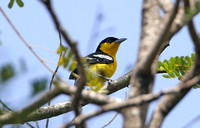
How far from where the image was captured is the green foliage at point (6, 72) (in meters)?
1.73

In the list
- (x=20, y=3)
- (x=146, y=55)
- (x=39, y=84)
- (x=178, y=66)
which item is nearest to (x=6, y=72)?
(x=39, y=84)

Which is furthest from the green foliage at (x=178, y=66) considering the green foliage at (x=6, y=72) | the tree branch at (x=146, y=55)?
the green foliage at (x=6, y=72)

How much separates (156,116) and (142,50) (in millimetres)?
455

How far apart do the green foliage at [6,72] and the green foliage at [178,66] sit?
2804mm

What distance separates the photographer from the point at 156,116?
207 cm

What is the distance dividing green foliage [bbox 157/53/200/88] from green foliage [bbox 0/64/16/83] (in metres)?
2.80

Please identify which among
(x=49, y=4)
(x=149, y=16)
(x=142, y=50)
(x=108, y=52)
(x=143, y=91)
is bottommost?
(x=108, y=52)

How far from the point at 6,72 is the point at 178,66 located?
293 cm

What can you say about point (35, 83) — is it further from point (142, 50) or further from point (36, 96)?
point (142, 50)

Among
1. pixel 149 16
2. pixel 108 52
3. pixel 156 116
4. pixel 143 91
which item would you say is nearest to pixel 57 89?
pixel 143 91

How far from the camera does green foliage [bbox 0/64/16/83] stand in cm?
173

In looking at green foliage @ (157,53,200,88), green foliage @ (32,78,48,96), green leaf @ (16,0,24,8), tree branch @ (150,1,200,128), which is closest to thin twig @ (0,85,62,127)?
green foliage @ (32,78,48,96)

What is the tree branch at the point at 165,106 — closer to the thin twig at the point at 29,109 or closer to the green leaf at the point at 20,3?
the thin twig at the point at 29,109

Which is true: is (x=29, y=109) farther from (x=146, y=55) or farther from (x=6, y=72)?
(x=146, y=55)
